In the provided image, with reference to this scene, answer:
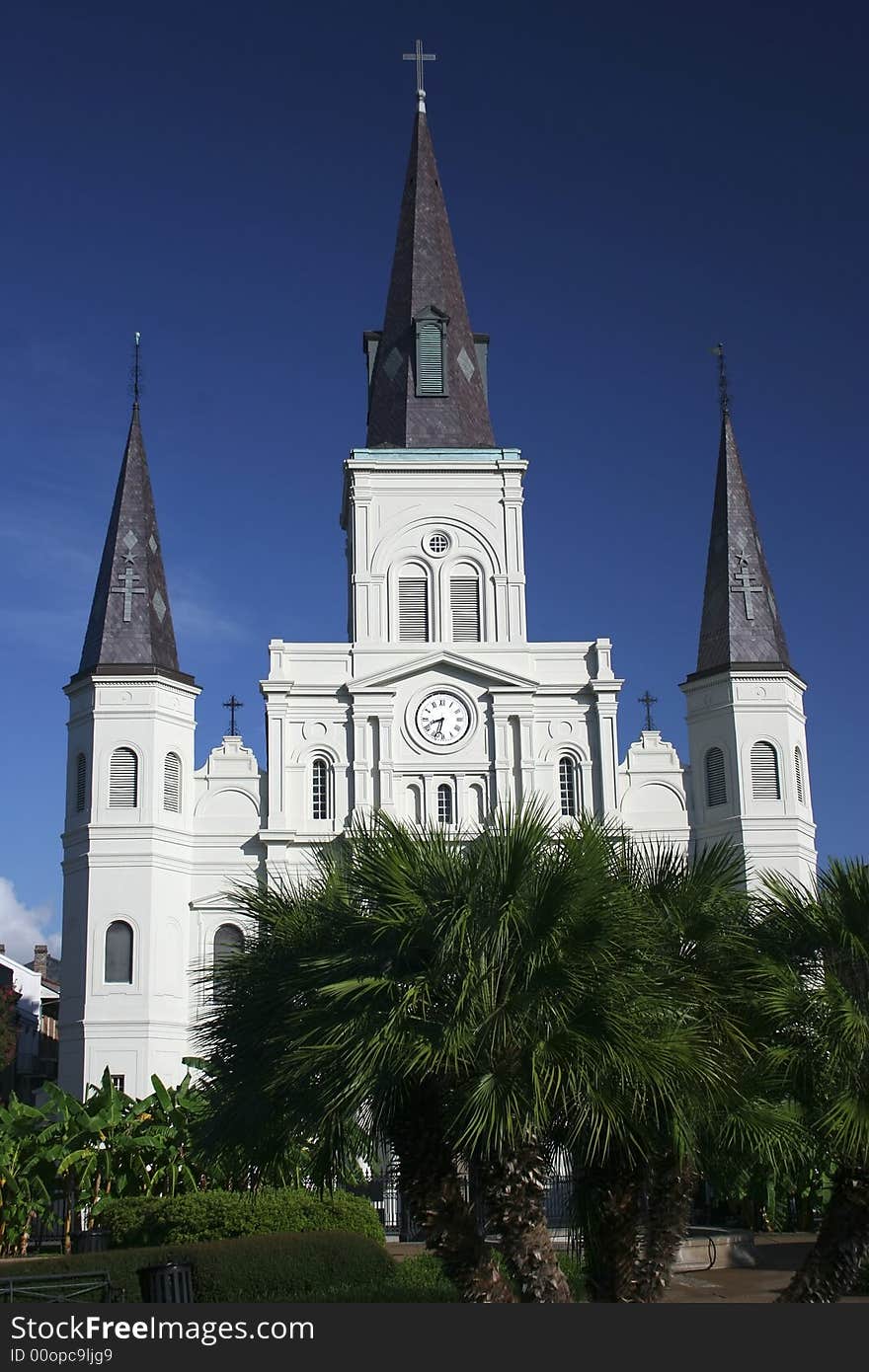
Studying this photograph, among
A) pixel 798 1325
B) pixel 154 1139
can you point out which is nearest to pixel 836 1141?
pixel 798 1325

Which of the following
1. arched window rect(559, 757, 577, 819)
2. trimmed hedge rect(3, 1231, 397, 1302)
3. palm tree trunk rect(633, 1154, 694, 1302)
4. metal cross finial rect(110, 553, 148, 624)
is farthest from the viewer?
metal cross finial rect(110, 553, 148, 624)

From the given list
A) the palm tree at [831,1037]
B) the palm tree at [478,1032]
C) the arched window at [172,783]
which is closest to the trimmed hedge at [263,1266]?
the palm tree at [478,1032]

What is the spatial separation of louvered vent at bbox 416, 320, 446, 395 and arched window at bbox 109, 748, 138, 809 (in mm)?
16019

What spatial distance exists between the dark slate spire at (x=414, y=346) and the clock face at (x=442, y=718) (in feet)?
29.8

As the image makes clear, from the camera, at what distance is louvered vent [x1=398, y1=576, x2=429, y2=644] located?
49.5 meters

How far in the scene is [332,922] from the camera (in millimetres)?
16672

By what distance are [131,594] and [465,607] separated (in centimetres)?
1040

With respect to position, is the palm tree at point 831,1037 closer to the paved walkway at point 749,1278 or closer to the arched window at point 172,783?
the paved walkway at point 749,1278

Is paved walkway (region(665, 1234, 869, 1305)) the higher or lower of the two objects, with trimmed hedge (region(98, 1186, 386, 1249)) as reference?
lower

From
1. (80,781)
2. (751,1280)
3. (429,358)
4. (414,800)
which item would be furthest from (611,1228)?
(429,358)

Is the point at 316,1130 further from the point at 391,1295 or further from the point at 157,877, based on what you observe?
the point at 157,877

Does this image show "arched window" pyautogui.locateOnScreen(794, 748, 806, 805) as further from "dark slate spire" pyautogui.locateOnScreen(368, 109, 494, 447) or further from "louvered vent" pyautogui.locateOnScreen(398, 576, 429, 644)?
"dark slate spire" pyautogui.locateOnScreen(368, 109, 494, 447)

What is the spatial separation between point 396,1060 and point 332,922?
2393mm

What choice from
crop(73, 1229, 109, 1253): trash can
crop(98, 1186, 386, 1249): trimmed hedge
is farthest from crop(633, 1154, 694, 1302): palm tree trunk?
crop(73, 1229, 109, 1253): trash can
